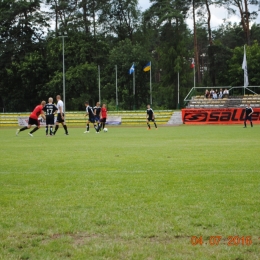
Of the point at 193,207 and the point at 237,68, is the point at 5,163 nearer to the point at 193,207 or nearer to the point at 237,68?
the point at 193,207

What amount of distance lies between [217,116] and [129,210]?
1569 inches

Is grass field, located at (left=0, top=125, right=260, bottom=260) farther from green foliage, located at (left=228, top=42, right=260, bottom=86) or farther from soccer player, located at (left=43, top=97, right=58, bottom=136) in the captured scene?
green foliage, located at (left=228, top=42, right=260, bottom=86)

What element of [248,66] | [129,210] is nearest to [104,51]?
[248,66]

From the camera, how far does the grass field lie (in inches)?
200

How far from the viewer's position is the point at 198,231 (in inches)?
222

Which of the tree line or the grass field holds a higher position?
the tree line

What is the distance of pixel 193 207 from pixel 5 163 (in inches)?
273

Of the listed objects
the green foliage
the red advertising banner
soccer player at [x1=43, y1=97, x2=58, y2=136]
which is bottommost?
the red advertising banner

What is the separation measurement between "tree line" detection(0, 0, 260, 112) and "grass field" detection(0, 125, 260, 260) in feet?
173

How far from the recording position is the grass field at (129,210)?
508 cm

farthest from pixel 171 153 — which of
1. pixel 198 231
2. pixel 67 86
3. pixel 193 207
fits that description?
pixel 67 86

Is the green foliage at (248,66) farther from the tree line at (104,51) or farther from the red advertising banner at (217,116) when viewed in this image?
the red advertising banner at (217,116)
